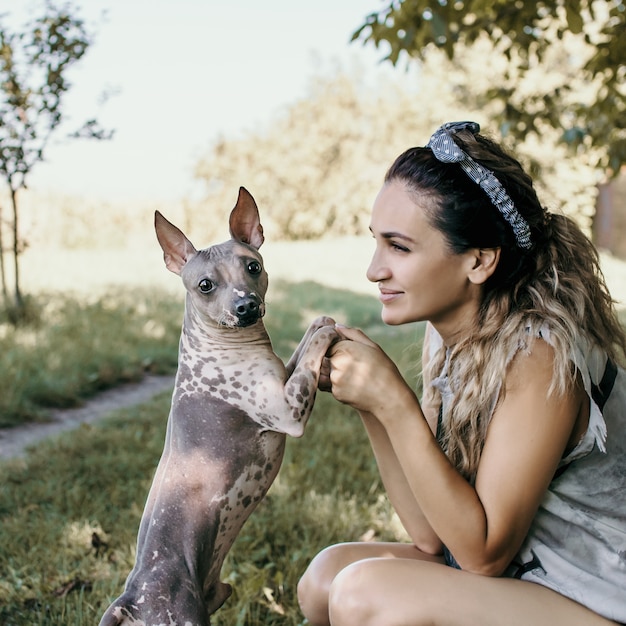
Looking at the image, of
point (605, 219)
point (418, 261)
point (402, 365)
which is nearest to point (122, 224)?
point (402, 365)

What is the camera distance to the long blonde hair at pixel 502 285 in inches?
89.9

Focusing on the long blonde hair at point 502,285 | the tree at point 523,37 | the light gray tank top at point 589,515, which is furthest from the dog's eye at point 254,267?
the tree at point 523,37

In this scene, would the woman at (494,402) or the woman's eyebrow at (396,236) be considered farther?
the woman's eyebrow at (396,236)

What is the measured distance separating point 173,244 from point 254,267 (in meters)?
0.25

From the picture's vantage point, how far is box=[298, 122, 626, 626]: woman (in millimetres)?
2152

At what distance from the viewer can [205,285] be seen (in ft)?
6.28

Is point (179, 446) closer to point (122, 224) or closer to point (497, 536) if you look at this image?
point (497, 536)

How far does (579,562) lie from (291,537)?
1665mm

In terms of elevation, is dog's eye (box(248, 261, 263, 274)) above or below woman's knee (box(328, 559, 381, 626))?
above

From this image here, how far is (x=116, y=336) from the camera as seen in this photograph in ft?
24.8

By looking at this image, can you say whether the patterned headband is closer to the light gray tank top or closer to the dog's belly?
the light gray tank top

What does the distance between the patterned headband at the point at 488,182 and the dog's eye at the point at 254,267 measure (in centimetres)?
74

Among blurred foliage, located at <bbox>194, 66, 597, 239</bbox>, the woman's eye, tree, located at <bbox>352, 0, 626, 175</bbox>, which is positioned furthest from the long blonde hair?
blurred foliage, located at <bbox>194, 66, 597, 239</bbox>

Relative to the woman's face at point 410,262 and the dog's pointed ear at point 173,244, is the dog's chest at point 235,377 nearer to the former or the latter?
the dog's pointed ear at point 173,244
